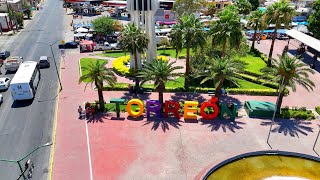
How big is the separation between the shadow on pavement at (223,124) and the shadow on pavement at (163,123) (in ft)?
12.1

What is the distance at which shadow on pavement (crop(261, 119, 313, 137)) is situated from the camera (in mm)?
36972

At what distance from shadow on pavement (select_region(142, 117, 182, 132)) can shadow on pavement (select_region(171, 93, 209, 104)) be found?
621cm

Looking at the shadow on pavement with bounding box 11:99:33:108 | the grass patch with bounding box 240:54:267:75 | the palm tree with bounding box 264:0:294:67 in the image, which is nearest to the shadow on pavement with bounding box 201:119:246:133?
the grass patch with bounding box 240:54:267:75

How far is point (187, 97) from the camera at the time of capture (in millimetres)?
45906

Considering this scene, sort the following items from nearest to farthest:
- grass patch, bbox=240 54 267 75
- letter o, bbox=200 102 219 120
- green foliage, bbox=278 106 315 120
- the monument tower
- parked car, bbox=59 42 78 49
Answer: letter o, bbox=200 102 219 120 → green foliage, bbox=278 106 315 120 → the monument tower → grass patch, bbox=240 54 267 75 → parked car, bbox=59 42 78 49

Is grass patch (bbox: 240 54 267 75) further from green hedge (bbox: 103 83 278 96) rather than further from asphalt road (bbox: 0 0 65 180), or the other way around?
asphalt road (bbox: 0 0 65 180)

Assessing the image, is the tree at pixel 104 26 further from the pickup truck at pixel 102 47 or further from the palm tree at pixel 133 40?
the palm tree at pixel 133 40

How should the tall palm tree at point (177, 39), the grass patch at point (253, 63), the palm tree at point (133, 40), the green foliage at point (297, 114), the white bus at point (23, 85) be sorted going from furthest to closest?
the grass patch at point (253, 63) → the palm tree at point (133, 40) → the tall palm tree at point (177, 39) → the white bus at point (23, 85) → the green foliage at point (297, 114)

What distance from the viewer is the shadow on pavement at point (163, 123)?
37.9 metres

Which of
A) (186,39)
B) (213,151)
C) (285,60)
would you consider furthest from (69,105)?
(285,60)

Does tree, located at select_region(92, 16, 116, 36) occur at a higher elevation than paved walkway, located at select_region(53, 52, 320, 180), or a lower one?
higher

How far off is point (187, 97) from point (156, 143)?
43.8ft

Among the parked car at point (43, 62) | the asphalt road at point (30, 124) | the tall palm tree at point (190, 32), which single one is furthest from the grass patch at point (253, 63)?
the parked car at point (43, 62)

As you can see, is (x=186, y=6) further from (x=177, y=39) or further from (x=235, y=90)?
(x=235, y=90)
